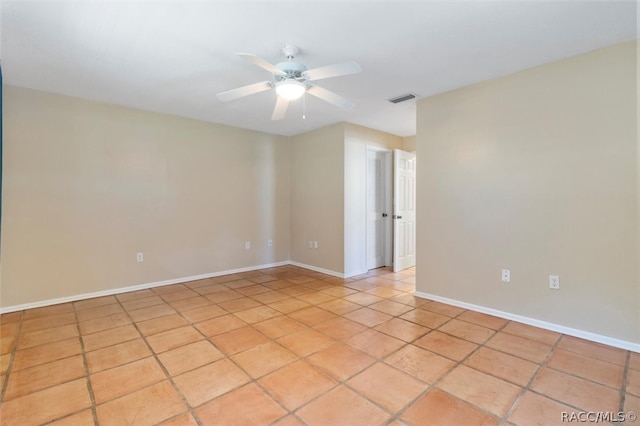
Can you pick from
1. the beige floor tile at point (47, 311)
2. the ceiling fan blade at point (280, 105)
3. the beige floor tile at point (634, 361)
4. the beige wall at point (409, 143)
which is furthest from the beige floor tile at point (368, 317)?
the beige wall at point (409, 143)

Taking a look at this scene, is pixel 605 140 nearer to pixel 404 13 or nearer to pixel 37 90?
pixel 404 13

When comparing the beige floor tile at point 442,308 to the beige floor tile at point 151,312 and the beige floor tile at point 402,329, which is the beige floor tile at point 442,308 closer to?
the beige floor tile at point 402,329

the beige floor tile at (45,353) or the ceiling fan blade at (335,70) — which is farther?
the beige floor tile at (45,353)

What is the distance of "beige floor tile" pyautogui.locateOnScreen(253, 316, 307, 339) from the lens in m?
2.67

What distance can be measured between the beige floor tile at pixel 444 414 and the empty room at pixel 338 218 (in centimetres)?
1

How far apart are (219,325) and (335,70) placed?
246cm

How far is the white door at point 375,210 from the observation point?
5074 millimetres

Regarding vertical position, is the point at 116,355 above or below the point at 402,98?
below

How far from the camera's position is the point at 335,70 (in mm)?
2123

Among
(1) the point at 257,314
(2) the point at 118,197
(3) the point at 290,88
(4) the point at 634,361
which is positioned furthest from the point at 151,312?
(4) the point at 634,361

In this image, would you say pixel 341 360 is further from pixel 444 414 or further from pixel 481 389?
pixel 481 389

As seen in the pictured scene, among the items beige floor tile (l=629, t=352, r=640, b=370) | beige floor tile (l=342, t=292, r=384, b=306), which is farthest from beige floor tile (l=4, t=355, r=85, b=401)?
beige floor tile (l=629, t=352, r=640, b=370)

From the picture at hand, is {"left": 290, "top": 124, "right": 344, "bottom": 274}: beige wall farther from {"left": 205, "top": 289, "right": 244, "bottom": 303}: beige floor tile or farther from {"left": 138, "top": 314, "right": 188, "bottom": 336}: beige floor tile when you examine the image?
{"left": 138, "top": 314, "right": 188, "bottom": 336}: beige floor tile

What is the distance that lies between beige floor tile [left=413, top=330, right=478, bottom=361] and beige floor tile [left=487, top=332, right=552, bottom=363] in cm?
21
